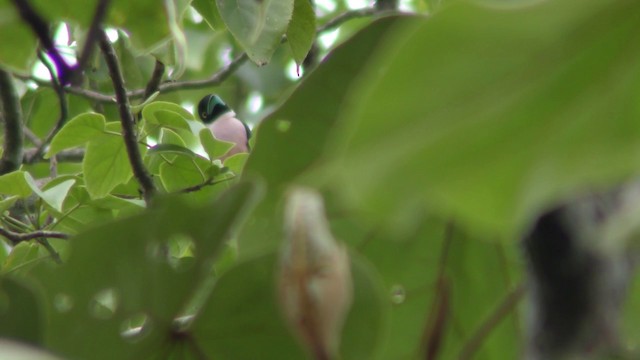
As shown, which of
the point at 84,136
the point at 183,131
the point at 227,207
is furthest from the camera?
the point at 183,131

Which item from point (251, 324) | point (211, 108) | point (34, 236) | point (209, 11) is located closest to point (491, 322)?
point (251, 324)

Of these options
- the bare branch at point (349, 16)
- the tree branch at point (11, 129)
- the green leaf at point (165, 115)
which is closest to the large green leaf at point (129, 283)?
the green leaf at point (165, 115)

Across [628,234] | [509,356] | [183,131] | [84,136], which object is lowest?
[183,131]

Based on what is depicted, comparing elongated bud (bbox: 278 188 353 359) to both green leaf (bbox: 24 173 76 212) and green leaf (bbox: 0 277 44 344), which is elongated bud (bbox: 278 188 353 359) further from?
green leaf (bbox: 24 173 76 212)

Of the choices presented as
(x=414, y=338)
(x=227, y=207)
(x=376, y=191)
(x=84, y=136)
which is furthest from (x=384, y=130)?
(x=84, y=136)

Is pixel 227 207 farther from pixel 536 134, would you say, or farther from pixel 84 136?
pixel 84 136

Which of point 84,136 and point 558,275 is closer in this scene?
point 558,275
